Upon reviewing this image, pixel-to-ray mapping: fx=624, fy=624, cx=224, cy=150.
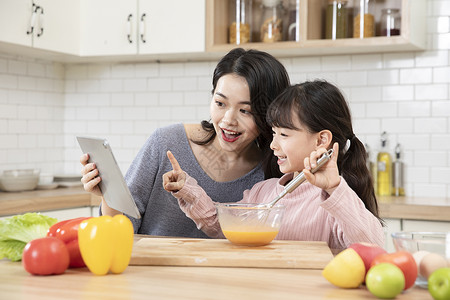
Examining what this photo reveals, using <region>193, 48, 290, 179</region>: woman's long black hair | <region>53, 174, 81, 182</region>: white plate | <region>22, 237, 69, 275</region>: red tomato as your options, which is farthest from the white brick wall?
<region>22, 237, 69, 275</region>: red tomato

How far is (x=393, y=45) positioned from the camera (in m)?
3.56

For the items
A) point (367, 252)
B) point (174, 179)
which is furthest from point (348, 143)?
point (367, 252)

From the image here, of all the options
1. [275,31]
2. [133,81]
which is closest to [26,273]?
[275,31]

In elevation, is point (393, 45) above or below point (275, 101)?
above

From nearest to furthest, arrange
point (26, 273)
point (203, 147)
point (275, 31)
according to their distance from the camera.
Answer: point (26, 273)
point (203, 147)
point (275, 31)

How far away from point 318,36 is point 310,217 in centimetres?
187

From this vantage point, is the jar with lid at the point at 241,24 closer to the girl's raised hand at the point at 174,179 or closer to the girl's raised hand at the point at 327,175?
the girl's raised hand at the point at 174,179

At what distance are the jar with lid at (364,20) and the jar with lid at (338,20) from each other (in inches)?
2.7

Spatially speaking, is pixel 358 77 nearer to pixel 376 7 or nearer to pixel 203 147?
pixel 376 7

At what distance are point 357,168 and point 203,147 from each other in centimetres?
77

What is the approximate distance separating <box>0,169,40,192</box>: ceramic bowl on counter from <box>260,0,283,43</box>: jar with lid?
1.69 metres

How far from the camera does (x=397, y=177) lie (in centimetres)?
377

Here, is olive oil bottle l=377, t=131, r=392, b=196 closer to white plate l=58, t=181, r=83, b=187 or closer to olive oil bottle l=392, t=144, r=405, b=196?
olive oil bottle l=392, t=144, r=405, b=196

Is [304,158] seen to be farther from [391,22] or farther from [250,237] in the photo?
[391,22]
